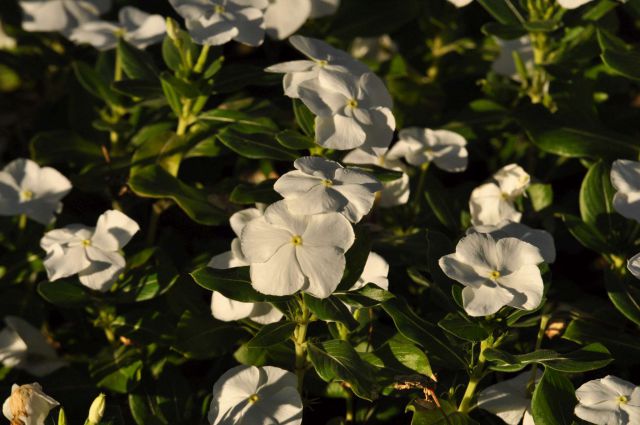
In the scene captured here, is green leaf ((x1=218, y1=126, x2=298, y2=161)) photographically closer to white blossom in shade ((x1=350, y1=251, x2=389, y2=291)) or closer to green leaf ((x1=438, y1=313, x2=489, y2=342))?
white blossom in shade ((x1=350, y1=251, x2=389, y2=291))

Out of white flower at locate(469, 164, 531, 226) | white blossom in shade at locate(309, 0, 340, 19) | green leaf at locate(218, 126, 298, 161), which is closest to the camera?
green leaf at locate(218, 126, 298, 161)

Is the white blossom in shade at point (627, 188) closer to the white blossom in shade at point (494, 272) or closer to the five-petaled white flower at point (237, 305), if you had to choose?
the white blossom in shade at point (494, 272)

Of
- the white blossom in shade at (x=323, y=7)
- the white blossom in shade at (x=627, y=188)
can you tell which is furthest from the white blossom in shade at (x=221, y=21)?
the white blossom in shade at (x=627, y=188)

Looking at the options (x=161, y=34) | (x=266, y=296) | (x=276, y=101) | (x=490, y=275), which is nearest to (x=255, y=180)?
(x=276, y=101)

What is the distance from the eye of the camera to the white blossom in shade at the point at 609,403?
155 centimetres

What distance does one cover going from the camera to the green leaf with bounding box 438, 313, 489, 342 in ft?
5.36

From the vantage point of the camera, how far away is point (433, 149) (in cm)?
222

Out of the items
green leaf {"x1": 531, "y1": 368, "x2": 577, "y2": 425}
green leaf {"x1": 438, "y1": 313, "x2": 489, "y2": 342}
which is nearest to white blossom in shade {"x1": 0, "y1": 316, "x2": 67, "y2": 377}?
green leaf {"x1": 438, "y1": 313, "x2": 489, "y2": 342}

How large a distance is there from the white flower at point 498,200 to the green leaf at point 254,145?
45 cm

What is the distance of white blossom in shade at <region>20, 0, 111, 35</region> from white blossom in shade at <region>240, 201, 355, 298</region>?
1336mm

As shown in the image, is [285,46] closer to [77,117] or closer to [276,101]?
[276,101]

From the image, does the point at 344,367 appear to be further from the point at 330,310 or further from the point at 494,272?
the point at 494,272

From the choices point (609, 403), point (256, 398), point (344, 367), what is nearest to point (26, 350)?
point (256, 398)

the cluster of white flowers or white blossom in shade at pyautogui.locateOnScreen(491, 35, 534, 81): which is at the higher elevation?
the cluster of white flowers
